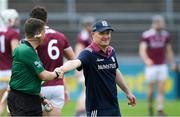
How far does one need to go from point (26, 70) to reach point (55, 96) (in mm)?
1800

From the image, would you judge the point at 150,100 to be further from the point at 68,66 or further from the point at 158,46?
the point at 68,66

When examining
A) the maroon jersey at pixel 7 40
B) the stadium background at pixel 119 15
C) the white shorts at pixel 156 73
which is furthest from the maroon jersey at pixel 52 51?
the stadium background at pixel 119 15

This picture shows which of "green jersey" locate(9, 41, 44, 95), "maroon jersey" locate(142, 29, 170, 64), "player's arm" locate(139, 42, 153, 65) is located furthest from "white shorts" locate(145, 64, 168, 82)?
"green jersey" locate(9, 41, 44, 95)

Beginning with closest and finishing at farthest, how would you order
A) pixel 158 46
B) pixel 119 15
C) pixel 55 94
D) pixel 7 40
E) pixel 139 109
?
pixel 55 94 < pixel 7 40 < pixel 139 109 < pixel 158 46 < pixel 119 15

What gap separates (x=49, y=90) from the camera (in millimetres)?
10898

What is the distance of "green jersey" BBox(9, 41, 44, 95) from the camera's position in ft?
30.1

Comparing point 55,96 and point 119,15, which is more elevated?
point 55,96

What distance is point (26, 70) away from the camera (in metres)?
9.23

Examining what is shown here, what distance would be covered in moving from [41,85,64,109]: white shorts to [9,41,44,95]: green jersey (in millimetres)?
1502

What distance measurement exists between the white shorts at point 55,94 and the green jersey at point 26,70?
4.93 ft

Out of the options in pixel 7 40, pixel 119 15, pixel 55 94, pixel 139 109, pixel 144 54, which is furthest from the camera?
pixel 119 15

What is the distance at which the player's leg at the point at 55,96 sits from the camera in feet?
35.7

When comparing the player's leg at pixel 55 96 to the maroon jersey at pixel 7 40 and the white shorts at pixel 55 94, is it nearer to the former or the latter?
the white shorts at pixel 55 94

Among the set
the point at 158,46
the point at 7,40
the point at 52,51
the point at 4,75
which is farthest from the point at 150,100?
the point at 52,51
